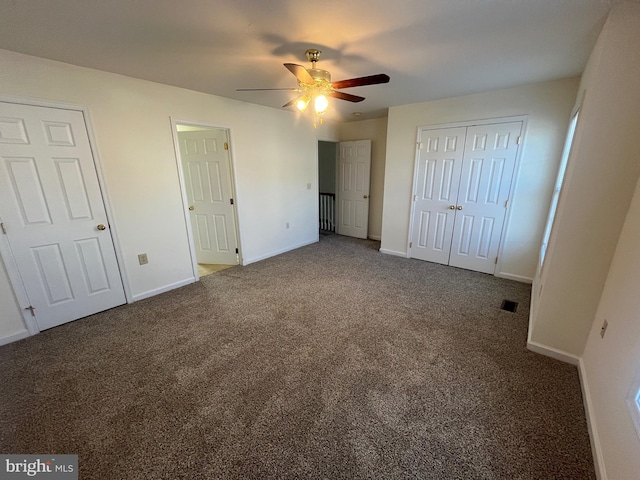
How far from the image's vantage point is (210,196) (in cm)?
384

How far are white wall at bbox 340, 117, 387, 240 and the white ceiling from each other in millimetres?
2223

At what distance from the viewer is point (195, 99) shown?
3.13 m

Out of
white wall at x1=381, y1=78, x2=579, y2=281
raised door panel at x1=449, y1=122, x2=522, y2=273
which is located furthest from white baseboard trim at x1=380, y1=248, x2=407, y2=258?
white wall at x1=381, y1=78, x2=579, y2=281

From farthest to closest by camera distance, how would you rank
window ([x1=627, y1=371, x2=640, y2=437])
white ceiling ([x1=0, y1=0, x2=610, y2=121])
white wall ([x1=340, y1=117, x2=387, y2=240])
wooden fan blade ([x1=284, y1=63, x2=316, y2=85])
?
1. white wall ([x1=340, y1=117, x2=387, y2=240])
2. wooden fan blade ([x1=284, y1=63, x2=316, y2=85])
3. white ceiling ([x1=0, y1=0, x2=610, y2=121])
4. window ([x1=627, y1=371, x2=640, y2=437])

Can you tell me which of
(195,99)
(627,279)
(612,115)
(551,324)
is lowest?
(551,324)

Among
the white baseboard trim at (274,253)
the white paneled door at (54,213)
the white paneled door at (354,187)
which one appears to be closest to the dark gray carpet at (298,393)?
the white paneled door at (54,213)

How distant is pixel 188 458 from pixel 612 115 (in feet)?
10.6

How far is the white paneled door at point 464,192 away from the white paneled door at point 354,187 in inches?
55.0

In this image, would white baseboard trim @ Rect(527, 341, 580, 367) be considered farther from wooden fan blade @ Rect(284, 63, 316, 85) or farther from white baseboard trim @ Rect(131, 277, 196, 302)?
white baseboard trim @ Rect(131, 277, 196, 302)

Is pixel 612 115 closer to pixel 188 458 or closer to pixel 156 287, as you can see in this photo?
pixel 188 458

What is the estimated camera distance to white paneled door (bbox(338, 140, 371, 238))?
516 cm

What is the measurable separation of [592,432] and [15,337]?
439 centimetres

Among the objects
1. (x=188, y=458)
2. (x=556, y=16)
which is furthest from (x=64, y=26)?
(x=556, y=16)

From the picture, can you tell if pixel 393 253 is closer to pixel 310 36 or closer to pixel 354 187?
pixel 354 187
